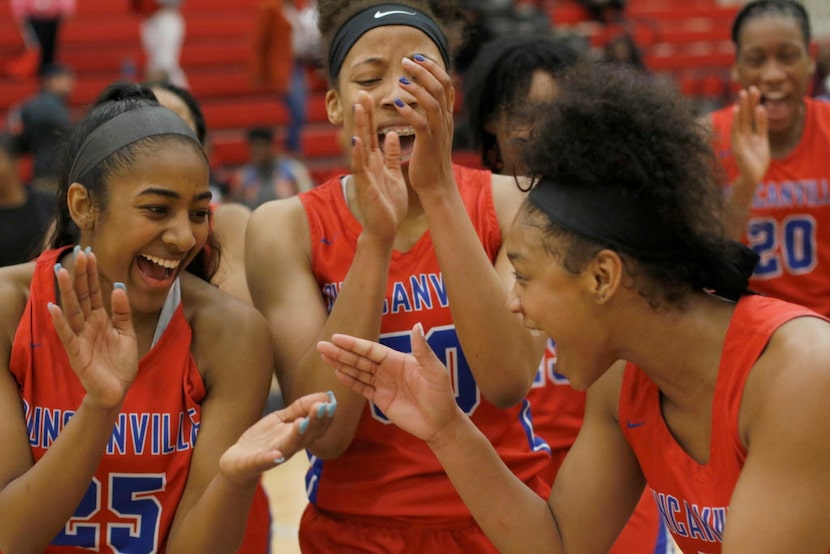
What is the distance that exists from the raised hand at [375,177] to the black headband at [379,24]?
33 centimetres

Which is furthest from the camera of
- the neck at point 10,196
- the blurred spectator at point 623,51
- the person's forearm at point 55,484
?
the blurred spectator at point 623,51

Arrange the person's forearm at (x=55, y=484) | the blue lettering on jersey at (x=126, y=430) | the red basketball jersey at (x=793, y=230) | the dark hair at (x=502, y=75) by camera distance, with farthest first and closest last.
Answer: the red basketball jersey at (x=793, y=230), the dark hair at (x=502, y=75), the blue lettering on jersey at (x=126, y=430), the person's forearm at (x=55, y=484)

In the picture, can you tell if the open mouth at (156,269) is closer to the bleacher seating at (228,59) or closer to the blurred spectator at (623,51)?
the blurred spectator at (623,51)

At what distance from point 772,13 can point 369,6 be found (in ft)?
7.51

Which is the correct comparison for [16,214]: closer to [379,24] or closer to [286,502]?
[286,502]

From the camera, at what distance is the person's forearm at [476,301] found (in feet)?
8.45

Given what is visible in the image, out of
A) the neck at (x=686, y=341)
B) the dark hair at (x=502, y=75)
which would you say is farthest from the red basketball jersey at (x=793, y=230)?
the neck at (x=686, y=341)

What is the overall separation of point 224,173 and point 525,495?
961cm

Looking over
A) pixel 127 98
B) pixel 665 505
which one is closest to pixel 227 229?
pixel 127 98

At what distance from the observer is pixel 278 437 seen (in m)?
2.28

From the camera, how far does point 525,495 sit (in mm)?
2523

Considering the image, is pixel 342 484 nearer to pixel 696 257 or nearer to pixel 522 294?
pixel 522 294

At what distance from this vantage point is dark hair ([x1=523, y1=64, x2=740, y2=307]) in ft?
7.15

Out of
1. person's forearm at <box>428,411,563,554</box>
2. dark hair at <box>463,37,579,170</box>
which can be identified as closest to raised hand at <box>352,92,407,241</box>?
person's forearm at <box>428,411,563,554</box>
